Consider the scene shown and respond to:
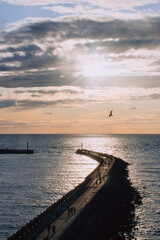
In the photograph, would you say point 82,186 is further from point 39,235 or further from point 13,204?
point 39,235

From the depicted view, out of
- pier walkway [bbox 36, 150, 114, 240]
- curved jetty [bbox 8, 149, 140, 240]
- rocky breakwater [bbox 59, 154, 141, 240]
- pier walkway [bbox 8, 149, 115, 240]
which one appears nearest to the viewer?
pier walkway [bbox 8, 149, 115, 240]

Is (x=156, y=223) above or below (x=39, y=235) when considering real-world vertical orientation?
below

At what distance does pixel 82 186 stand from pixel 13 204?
12555 millimetres

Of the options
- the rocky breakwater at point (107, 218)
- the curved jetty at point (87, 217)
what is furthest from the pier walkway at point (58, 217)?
the rocky breakwater at point (107, 218)

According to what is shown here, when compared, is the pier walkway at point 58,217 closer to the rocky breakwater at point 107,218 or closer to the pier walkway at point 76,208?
the pier walkway at point 76,208

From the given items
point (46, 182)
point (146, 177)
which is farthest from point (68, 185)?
point (146, 177)

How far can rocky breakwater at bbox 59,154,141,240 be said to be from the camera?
3183 cm

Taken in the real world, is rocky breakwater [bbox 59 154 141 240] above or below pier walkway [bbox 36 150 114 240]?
below

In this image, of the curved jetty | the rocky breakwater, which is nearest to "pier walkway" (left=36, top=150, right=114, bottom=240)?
the curved jetty

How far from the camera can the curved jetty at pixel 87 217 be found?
29938 mm

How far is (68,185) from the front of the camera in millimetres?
62688

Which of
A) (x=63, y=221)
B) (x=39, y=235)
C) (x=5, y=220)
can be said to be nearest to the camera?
(x=39, y=235)

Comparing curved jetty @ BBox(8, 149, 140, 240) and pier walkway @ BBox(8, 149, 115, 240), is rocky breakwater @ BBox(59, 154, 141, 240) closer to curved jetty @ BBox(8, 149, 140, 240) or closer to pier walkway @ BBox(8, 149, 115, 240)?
curved jetty @ BBox(8, 149, 140, 240)

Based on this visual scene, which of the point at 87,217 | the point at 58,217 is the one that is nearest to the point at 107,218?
the point at 87,217
